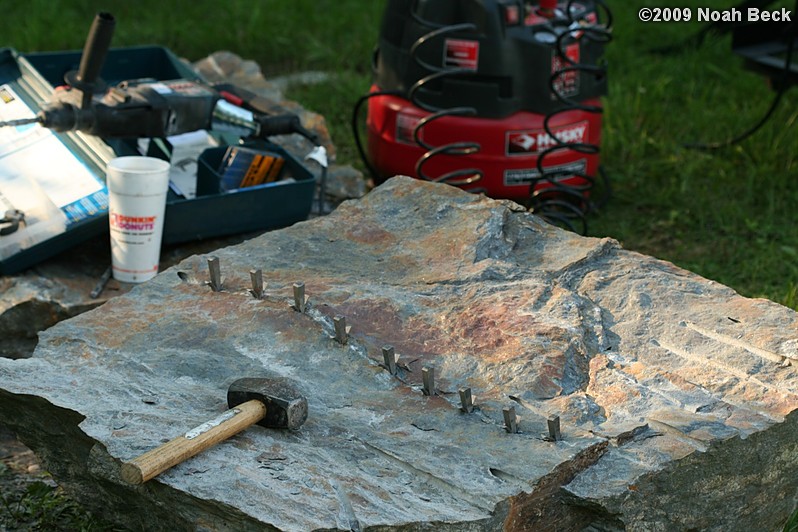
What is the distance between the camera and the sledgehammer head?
2293 millimetres

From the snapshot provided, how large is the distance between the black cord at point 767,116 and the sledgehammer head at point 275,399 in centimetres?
338

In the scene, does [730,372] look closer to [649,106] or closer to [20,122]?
[20,122]

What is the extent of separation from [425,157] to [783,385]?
77.8 inches

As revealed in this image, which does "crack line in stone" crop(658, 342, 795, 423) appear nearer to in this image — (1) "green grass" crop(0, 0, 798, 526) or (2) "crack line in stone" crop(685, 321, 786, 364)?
(2) "crack line in stone" crop(685, 321, 786, 364)

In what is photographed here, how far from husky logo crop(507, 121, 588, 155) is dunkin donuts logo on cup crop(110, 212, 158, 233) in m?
1.54

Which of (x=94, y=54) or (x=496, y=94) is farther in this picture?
(x=496, y=94)

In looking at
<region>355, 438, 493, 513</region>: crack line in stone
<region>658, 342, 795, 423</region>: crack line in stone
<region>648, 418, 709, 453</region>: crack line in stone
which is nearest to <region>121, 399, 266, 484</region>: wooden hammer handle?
<region>355, 438, 493, 513</region>: crack line in stone

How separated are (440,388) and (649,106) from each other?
3590mm

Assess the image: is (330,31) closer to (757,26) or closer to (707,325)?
(757,26)

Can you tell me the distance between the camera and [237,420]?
2.26m

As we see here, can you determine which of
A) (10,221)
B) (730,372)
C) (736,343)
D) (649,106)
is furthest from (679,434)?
(649,106)

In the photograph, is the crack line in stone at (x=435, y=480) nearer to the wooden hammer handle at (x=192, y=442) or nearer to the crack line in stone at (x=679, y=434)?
the wooden hammer handle at (x=192, y=442)

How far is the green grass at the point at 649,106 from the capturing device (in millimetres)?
4645

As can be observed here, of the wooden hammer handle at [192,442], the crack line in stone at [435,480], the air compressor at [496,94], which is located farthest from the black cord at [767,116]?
the wooden hammer handle at [192,442]
